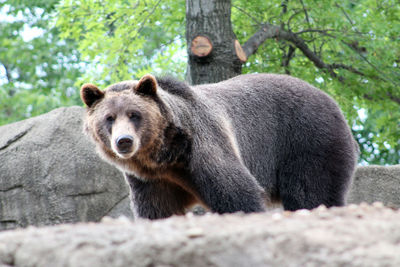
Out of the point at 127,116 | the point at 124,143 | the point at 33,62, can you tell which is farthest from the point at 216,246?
the point at 33,62

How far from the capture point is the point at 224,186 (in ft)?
16.2

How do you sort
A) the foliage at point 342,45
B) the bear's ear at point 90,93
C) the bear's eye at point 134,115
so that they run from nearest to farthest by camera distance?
the bear's eye at point 134,115 → the bear's ear at point 90,93 → the foliage at point 342,45

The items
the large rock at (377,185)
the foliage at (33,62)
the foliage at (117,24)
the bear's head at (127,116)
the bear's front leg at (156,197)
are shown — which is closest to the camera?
the bear's head at (127,116)

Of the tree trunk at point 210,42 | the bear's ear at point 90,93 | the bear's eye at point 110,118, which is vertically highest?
the tree trunk at point 210,42

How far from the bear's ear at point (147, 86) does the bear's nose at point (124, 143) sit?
592 mm

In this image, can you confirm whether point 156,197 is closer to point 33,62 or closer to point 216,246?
point 216,246

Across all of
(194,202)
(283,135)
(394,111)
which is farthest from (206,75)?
(394,111)

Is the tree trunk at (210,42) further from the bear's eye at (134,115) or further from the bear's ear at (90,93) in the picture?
the bear's eye at (134,115)

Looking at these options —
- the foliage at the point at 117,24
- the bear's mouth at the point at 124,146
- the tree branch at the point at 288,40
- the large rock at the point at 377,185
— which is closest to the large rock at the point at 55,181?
the foliage at the point at 117,24

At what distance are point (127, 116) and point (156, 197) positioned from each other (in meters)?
0.93

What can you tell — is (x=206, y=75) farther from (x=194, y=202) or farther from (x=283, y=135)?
(x=194, y=202)

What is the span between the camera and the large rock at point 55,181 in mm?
7438

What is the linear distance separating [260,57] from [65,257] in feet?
23.5

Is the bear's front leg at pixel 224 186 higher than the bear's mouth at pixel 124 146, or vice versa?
the bear's mouth at pixel 124 146
